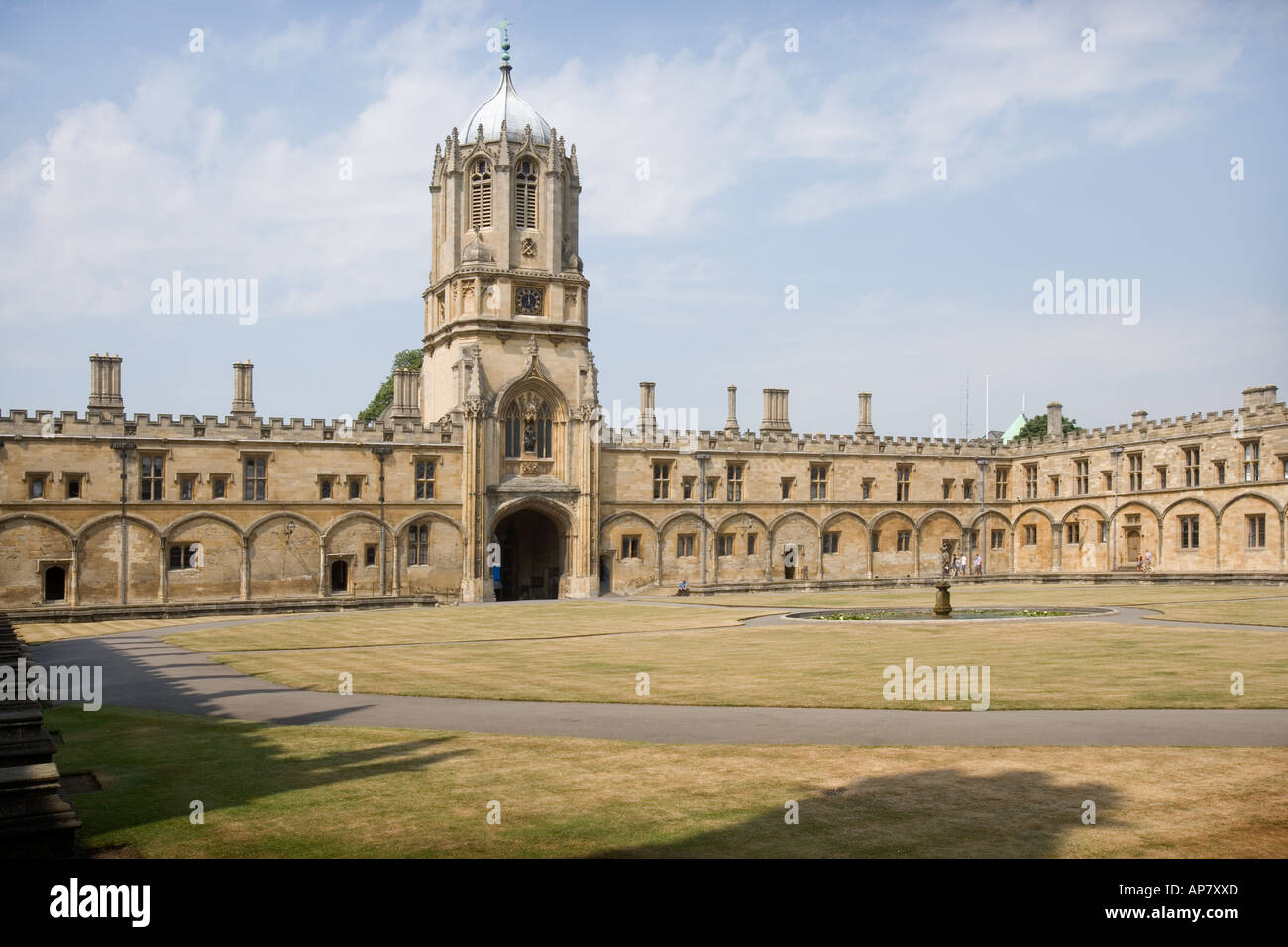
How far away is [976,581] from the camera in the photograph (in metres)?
61.6

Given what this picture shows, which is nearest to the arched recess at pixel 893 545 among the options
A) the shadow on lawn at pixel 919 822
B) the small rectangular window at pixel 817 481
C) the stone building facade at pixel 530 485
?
the stone building facade at pixel 530 485

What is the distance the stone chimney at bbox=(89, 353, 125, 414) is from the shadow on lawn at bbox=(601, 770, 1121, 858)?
46.3 meters

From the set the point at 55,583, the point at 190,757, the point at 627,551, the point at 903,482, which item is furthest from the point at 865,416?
the point at 190,757

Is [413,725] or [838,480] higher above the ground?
[838,480]

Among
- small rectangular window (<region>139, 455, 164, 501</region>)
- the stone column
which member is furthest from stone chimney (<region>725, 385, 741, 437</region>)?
small rectangular window (<region>139, 455, 164, 501</region>)

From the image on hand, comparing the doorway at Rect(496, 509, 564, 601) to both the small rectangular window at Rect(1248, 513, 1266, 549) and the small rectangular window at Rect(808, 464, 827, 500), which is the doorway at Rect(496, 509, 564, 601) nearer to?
the small rectangular window at Rect(808, 464, 827, 500)

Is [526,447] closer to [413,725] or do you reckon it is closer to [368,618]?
[368,618]

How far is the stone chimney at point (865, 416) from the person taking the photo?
216 feet

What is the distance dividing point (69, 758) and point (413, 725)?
14.0 ft

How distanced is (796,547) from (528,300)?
64.7 feet

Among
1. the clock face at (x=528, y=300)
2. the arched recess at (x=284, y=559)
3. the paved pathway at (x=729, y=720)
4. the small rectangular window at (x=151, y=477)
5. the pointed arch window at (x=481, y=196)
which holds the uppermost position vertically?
the pointed arch window at (x=481, y=196)

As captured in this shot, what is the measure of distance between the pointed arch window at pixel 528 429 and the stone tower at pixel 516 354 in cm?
5

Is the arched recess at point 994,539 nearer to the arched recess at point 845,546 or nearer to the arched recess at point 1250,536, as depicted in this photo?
the arched recess at point 845,546
